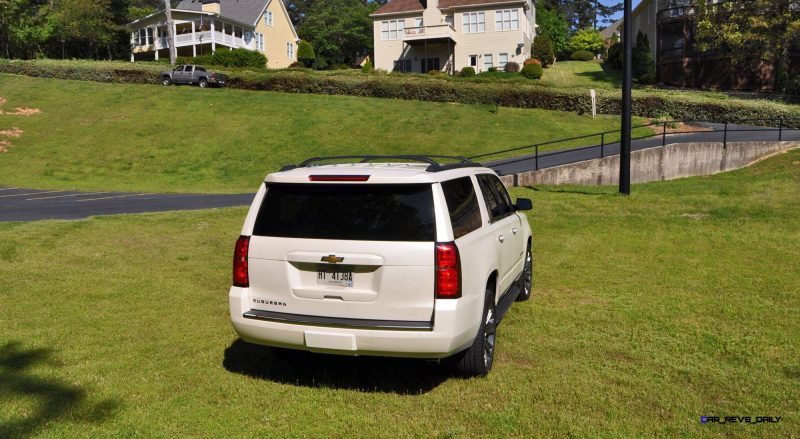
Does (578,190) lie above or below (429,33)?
below

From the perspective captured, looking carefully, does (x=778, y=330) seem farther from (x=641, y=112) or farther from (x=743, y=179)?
(x=641, y=112)

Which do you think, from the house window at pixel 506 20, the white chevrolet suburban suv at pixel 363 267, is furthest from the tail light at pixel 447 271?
the house window at pixel 506 20

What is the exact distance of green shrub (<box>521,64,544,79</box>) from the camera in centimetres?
4956

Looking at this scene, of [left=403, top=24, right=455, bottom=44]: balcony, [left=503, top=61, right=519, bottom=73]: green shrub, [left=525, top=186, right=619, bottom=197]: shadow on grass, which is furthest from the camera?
[left=403, top=24, right=455, bottom=44]: balcony

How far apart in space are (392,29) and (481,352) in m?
57.0

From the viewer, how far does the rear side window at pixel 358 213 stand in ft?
14.3

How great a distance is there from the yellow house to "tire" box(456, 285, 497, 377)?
182ft

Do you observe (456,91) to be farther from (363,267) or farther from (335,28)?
(335,28)

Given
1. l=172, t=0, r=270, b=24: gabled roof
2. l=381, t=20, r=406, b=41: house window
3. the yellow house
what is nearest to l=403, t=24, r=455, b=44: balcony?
l=381, t=20, r=406, b=41: house window

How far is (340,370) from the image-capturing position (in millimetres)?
5316

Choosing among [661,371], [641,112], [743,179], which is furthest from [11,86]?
[661,371]

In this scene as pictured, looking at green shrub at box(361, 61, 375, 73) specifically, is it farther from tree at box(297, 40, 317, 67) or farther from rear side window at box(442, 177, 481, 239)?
rear side window at box(442, 177, 481, 239)
